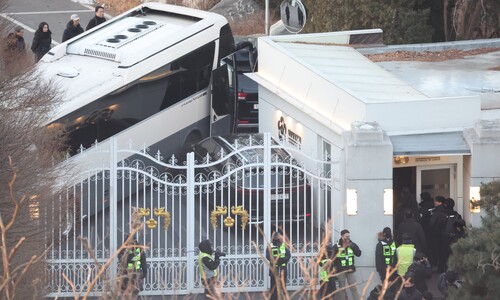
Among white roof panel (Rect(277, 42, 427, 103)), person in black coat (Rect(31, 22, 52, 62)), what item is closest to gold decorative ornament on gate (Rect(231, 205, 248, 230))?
white roof panel (Rect(277, 42, 427, 103))

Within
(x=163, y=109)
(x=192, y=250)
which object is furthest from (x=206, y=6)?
(x=192, y=250)

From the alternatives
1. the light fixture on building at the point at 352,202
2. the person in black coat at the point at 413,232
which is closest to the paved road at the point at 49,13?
the light fixture on building at the point at 352,202

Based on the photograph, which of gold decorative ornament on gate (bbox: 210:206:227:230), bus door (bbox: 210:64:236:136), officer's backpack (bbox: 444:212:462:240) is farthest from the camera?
bus door (bbox: 210:64:236:136)

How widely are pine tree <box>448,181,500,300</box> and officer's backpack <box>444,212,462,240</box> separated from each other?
3293 millimetres

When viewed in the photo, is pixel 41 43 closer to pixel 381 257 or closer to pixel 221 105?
pixel 221 105

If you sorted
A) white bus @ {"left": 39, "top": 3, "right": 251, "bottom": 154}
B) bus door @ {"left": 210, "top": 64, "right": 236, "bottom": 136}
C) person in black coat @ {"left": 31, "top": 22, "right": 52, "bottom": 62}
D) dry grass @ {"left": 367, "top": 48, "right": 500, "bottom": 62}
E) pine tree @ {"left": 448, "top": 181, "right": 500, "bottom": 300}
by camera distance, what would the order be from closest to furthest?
pine tree @ {"left": 448, "top": 181, "right": 500, "bottom": 300}
white bus @ {"left": 39, "top": 3, "right": 251, "bottom": 154}
dry grass @ {"left": 367, "top": 48, "right": 500, "bottom": 62}
bus door @ {"left": 210, "top": 64, "right": 236, "bottom": 136}
person in black coat @ {"left": 31, "top": 22, "right": 52, "bottom": 62}

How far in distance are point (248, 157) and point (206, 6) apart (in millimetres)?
19148

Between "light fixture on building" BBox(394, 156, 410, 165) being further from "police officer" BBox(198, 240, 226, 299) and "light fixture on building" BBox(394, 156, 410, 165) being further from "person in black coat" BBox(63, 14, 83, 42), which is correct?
"person in black coat" BBox(63, 14, 83, 42)

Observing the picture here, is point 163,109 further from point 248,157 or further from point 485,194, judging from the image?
point 485,194

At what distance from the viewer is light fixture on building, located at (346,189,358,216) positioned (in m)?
20.0

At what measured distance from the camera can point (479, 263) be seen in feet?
53.4

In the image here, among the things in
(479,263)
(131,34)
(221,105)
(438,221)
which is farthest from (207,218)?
(131,34)

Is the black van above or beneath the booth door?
above

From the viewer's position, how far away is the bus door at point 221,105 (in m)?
27.8
